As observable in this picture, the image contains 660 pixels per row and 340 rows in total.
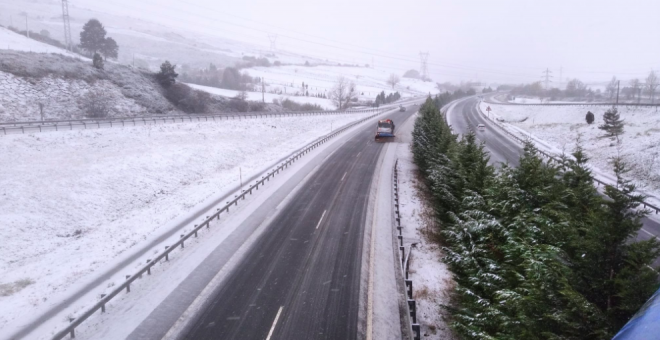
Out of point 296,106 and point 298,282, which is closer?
point 298,282

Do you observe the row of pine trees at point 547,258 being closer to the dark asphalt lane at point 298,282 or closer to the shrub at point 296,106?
the dark asphalt lane at point 298,282

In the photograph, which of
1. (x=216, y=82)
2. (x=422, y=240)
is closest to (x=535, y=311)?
(x=422, y=240)

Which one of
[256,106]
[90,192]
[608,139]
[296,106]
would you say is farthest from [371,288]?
[296,106]

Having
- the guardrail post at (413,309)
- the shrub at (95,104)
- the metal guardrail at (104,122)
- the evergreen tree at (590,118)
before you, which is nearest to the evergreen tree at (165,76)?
the shrub at (95,104)

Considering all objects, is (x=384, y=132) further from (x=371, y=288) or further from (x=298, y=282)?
(x=298, y=282)

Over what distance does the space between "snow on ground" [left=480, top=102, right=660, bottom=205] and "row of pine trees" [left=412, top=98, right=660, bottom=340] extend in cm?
1444

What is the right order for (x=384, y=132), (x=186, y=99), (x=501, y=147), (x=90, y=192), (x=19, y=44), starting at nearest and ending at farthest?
(x=90, y=192)
(x=501, y=147)
(x=384, y=132)
(x=186, y=99)
(x=19, y=44)

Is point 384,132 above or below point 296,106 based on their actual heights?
below

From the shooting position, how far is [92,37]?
303 ft

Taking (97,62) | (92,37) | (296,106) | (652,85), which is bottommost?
(296,106)

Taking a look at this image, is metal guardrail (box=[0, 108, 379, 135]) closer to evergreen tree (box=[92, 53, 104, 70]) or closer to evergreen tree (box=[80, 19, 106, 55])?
evergreen tree (box=[92, 53, 104, 70])

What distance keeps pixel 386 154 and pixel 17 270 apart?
111 feet

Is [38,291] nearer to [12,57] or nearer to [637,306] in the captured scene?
[637,306]

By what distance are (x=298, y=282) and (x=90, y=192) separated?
19.5m
